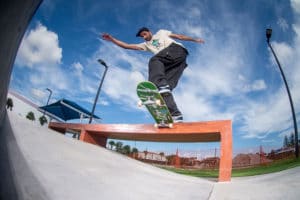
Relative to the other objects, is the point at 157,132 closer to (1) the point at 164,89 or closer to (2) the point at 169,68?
(1) the point at 164,89

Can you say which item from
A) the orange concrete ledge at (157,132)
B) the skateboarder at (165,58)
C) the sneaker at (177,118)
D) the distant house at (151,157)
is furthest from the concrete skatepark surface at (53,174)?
the skateboarder at (165,58)

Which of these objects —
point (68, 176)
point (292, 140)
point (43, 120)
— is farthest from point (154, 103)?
point (68, 176)

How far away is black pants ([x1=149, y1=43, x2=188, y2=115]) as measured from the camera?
257cm

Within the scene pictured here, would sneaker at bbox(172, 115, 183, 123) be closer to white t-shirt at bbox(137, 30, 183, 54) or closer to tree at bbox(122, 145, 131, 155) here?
tree at bbox(122, 145, 131, 155)

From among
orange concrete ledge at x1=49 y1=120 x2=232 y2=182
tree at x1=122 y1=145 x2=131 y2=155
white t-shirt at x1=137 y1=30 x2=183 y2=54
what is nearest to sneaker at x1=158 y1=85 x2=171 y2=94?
orange concrete ledge at x1=49 y1=120 x2=232 y2=182

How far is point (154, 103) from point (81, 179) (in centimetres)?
177

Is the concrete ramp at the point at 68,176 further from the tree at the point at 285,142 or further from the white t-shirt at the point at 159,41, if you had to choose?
the white t-shirt at the point at 159,41

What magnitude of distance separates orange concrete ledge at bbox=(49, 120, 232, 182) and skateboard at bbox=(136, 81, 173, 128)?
0.33ft

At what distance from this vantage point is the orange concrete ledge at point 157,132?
182 centimetres

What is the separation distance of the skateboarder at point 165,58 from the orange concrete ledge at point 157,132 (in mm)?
224

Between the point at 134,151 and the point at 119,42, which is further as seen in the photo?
the point at 119,42

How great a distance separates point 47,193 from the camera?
0.69 m

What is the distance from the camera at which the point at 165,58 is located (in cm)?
279

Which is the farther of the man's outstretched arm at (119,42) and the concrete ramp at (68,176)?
the man's outstretched arm at (119,42)
